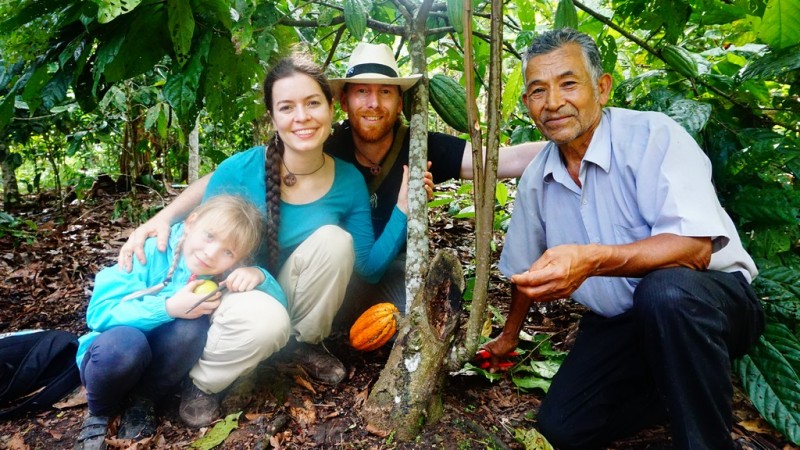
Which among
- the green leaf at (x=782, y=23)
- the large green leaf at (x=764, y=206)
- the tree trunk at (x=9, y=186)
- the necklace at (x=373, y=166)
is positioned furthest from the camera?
the tree trunk at (x=9, y=186)

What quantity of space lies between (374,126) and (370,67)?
0.28 metres

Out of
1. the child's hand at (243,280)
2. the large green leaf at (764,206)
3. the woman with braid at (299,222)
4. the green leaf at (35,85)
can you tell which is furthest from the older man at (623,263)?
the green leaf at (35,85)

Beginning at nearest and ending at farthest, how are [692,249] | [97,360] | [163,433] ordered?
[692,249] < [97,360] < [163,433]

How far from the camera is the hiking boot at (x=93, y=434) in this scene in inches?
78.1

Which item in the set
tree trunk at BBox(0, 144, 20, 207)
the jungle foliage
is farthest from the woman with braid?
tree trunk at BBox(0, 144, 20, 207)

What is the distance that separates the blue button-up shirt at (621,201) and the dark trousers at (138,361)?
1370mm

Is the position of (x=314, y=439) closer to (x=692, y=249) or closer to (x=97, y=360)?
(x=97, y=360)

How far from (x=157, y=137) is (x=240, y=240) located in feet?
16.8

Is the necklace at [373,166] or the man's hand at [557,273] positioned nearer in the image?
the man's hand at [557,273]

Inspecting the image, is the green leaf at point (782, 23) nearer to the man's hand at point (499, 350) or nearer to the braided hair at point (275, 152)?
the man's hand at point (499, 350)

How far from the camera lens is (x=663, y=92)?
2357 mm

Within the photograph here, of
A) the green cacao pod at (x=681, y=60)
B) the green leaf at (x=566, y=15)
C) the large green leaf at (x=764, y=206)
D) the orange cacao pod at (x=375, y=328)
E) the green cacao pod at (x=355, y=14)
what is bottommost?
the orange cacao pod at (x=375, y=328)

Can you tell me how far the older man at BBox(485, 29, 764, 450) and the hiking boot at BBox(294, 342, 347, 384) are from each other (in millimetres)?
727

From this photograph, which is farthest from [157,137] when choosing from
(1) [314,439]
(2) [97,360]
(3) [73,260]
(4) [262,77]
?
(1) [314,439]
